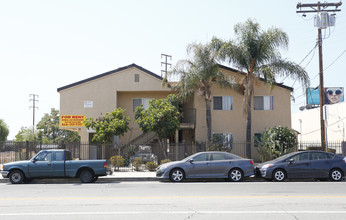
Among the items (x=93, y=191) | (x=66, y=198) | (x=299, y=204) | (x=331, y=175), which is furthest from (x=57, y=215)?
(x=331, y=175)

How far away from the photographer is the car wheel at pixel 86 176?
1577 cm

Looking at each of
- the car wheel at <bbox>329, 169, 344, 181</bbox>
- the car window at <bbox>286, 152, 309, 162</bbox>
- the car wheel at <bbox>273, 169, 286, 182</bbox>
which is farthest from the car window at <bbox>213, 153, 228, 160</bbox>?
the car wheel at <bbox>329, 169, 344, 181</bbox>

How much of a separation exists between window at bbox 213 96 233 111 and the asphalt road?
14183 millimetres

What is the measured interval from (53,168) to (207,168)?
6519 mm

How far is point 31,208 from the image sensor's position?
916 cm

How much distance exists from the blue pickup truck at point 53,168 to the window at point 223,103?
41.6ft

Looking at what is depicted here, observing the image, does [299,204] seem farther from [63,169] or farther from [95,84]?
[95,84]

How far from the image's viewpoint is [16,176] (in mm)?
15789

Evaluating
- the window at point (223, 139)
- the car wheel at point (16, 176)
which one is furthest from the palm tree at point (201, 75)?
the car wheel at point (16, 176)

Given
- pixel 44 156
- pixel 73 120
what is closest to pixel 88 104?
pixel 73 120

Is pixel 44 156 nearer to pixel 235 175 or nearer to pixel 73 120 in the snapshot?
pixel 235 175

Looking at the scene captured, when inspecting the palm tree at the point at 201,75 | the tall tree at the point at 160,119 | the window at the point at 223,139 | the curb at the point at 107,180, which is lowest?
the curb at the point at 107,180

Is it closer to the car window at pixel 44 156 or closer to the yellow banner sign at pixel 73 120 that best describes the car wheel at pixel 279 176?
the car window at pixel 44 156

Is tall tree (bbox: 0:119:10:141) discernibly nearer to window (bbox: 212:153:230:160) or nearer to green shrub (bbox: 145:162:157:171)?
green shrub (bbox: 145:162:157:171)
